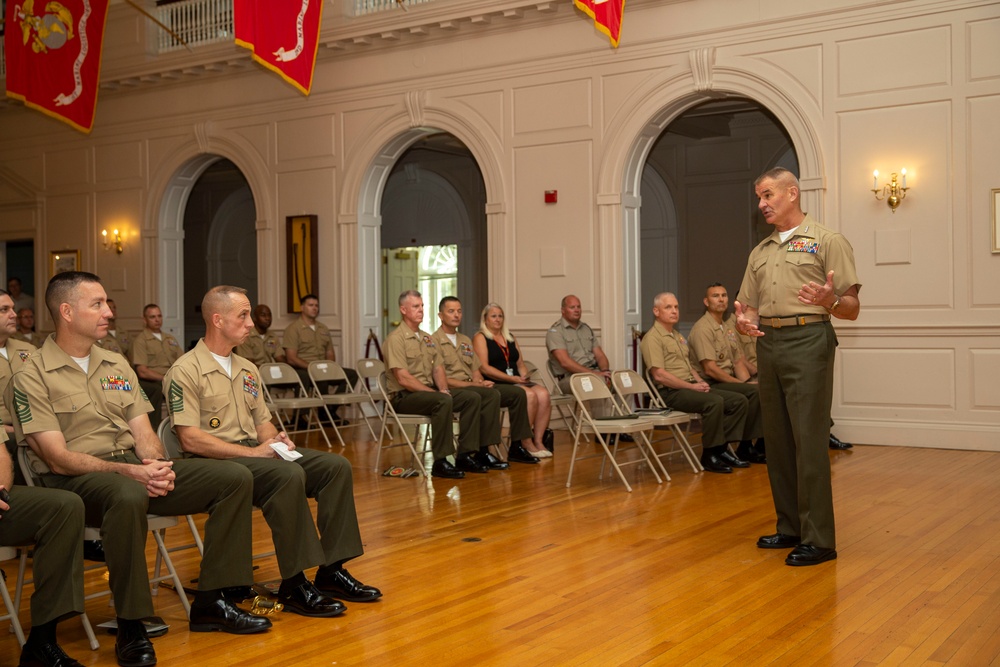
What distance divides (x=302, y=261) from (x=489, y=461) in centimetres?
508

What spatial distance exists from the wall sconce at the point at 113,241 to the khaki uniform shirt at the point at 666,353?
27.6 feet

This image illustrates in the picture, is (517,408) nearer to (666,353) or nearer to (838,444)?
(666,353)

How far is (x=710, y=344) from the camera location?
789cm

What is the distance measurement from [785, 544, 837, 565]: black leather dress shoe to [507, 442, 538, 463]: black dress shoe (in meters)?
3.57

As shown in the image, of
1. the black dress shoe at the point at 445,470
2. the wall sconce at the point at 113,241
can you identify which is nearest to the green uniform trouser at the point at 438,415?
the black dress shoe at the point at 445,470

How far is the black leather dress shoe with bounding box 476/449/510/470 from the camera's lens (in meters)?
7.57

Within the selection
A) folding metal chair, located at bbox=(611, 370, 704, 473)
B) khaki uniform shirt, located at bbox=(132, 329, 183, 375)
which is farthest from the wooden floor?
khaki uniform shirt, located at bbox=(132, 329, 183, 375)

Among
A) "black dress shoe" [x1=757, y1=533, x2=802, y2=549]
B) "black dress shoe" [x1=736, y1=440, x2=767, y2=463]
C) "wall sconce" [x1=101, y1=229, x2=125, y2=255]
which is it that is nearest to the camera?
"black dress shoe" [x1=757, y1=533, x2=802, y2=549]

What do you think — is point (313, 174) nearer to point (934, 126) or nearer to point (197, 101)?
point (197, 101)

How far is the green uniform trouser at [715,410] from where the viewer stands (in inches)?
287

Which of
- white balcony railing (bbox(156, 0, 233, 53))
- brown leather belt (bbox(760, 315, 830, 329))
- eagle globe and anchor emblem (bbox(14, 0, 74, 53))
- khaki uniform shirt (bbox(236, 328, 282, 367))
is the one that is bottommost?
khaki uniform shirt (bbox(236, 328, 282, 367))

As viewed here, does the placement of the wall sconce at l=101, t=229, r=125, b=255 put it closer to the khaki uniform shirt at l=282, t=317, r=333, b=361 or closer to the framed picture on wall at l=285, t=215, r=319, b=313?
the framed picture on wall at l=285, t=215, r=319, b=313

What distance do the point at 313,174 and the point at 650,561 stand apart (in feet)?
27.1

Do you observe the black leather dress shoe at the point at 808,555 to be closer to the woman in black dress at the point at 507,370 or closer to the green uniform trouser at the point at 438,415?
the green uniform trouser at the point at 438,415
